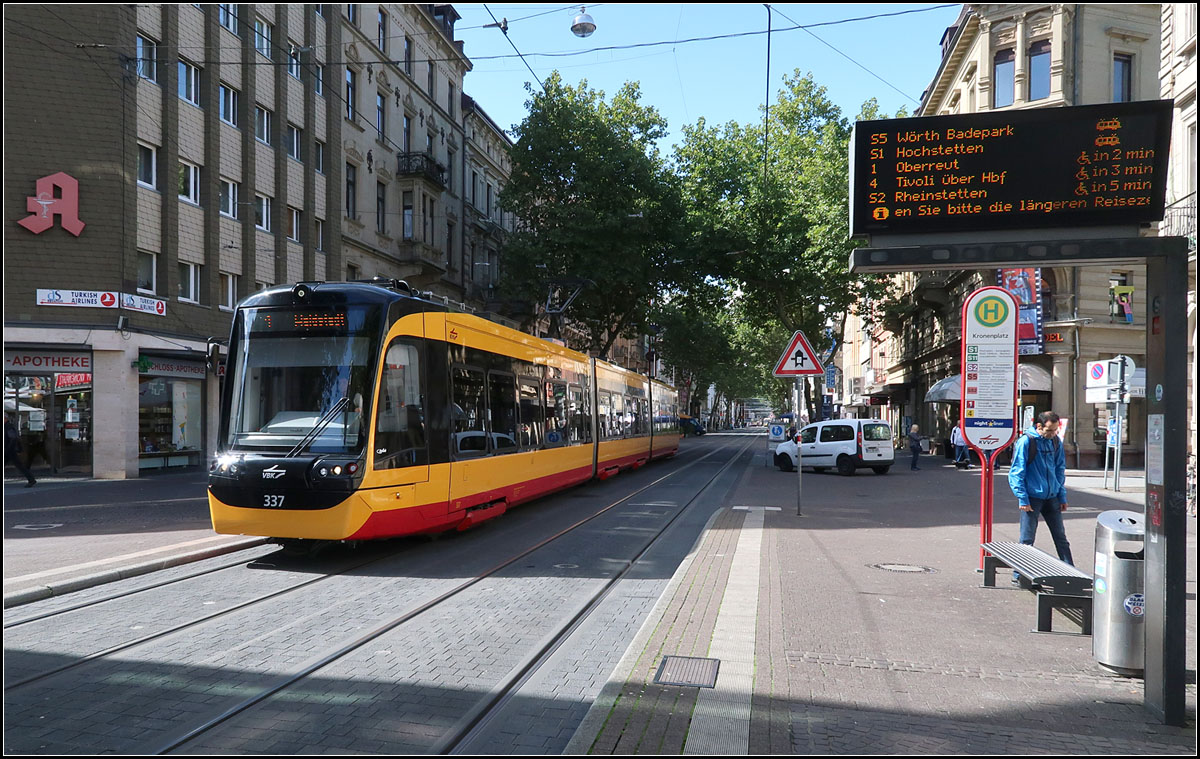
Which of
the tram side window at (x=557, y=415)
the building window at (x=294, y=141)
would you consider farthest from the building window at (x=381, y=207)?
the tram side window at (x=557, y=415)

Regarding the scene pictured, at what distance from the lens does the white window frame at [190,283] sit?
78.9 ft

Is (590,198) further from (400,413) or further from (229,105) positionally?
(400,413)

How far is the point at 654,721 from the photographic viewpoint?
437cm

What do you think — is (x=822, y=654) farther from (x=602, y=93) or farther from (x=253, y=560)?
(x=602, y=93)

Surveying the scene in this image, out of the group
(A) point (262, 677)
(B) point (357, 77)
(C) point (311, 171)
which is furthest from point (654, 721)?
(B) point (357, 77)

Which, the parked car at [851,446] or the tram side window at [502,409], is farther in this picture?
the parked car at [851,446]

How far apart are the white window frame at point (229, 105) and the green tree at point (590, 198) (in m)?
13.9

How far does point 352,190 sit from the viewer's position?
107 feet

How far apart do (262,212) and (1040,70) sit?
27.2 m

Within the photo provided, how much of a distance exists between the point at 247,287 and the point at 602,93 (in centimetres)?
1943

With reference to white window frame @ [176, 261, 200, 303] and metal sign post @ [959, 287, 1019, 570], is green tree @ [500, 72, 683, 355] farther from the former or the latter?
metal sign post @ [959, 287, 1019, 570]

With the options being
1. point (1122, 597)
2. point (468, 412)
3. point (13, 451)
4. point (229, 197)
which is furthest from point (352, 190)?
point (1122, 597)

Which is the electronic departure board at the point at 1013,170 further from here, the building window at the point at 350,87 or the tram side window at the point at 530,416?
the building window at the point at 350,87

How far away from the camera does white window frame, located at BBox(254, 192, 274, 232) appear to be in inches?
1063
